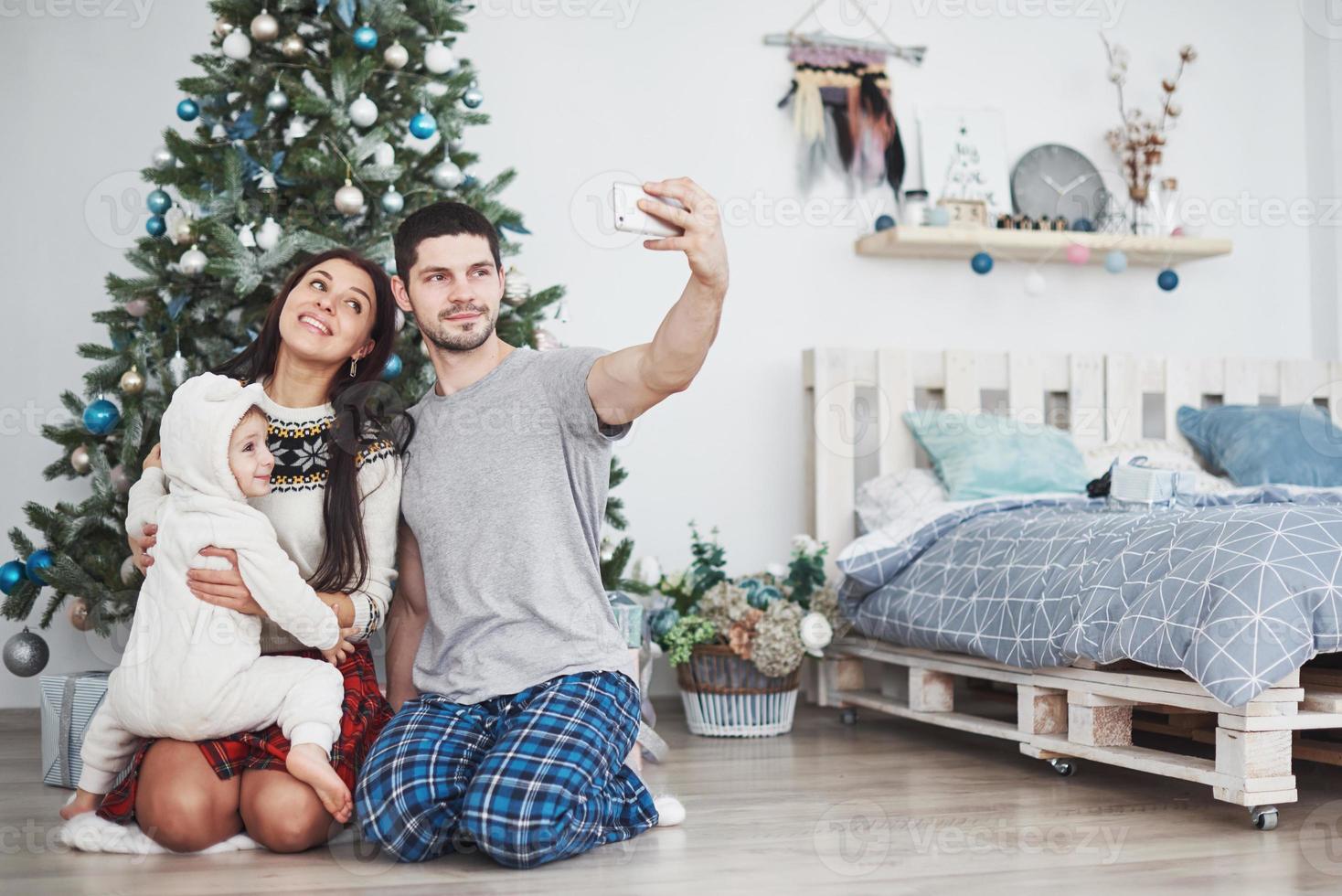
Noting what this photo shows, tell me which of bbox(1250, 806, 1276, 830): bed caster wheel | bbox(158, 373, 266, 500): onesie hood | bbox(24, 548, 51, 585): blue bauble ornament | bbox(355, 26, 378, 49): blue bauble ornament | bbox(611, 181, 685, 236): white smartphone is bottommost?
bbox(1250, 806, 1276, 830): bed caster wheel

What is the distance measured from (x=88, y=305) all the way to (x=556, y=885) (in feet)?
7.19

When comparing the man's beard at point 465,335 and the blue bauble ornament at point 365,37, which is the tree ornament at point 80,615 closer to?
the man's beard at point 465,335

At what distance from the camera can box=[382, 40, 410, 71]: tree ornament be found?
2.42 metres

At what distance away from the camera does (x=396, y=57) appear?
241 cm

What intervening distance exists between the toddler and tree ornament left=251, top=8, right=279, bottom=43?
981 mm

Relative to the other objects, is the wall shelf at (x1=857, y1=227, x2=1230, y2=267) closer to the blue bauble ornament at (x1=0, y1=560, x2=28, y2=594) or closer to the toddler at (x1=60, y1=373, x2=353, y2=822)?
the toddler at (x1=60, y1=373, x2=353, y2=822)

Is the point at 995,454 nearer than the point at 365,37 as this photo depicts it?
No

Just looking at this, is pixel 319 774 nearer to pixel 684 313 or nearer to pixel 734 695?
pixel 684 313

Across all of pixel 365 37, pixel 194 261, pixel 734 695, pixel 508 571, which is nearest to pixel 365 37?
pixel 365 37

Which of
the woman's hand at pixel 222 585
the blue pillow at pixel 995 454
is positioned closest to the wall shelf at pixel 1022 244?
the blue pillow at pixel 995 454

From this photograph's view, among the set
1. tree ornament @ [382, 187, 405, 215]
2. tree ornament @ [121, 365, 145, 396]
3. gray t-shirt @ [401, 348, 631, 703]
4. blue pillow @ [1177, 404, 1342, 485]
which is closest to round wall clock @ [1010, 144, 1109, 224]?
blue pillow @ [1177, 404, 1342, 485]

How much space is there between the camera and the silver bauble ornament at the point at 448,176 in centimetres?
245

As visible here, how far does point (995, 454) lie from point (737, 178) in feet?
3.48

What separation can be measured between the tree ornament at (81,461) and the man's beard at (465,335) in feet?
3.07
